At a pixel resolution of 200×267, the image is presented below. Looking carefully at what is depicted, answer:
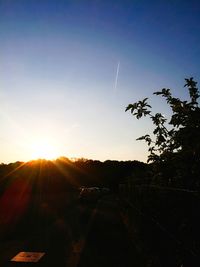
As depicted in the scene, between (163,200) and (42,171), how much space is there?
231 ft

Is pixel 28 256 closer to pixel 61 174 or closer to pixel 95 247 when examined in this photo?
pixel 95 247

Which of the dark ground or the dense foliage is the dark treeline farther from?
the dense foliage

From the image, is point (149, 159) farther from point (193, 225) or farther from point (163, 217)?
point (193, 225)

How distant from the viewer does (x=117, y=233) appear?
47.3 feet

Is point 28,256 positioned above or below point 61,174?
below

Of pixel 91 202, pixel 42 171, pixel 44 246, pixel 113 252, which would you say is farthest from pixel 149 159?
pixel 42 171

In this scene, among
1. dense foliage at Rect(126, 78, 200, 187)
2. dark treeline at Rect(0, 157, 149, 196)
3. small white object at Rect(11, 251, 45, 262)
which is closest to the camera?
dense foliage at Rect(126, 78, 200, 187)

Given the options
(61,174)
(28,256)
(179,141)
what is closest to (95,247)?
(28,256)

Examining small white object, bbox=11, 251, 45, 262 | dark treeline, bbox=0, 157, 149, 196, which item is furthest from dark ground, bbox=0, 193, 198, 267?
dark treeline, bbox=0, 157, 149, 196

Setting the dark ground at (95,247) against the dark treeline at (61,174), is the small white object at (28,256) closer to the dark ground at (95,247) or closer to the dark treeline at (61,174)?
the dark ground at (95,247)

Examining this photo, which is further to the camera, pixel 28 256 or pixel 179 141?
pixel 28 256

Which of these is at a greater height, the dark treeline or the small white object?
the dark treeline

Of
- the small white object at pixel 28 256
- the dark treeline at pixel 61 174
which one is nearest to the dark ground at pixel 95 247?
the small white object at pixel 28 256

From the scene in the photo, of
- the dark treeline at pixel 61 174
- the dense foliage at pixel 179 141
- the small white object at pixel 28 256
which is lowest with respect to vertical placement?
the small white object at pixel 28 256
